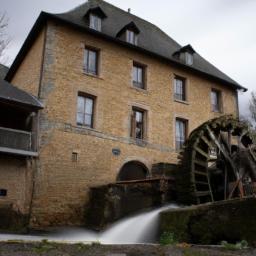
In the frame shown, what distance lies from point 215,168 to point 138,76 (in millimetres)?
5569

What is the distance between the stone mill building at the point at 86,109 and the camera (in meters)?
12.1

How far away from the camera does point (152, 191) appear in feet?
36.6

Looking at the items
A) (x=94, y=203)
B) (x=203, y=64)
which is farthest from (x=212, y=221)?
(x=203, y=64)

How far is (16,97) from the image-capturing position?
1210cm

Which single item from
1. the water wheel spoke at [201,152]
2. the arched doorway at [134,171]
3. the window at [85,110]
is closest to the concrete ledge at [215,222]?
the water wheel spoke at [201,152]

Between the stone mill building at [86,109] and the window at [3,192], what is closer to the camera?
the window at [3,192]

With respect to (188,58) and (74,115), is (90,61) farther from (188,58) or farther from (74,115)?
(188,58)

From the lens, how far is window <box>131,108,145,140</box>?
15.1 metres

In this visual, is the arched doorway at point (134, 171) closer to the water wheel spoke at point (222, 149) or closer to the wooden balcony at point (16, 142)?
the water wheel spoke at point (222, 149)

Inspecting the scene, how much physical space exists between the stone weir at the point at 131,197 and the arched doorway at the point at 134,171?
8.31 feet

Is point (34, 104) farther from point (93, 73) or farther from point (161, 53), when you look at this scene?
point (161, 53)

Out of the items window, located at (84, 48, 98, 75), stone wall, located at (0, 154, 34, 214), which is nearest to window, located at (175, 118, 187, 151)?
window, located at (84, 48, 98, 75)

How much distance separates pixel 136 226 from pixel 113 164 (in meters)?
4.95

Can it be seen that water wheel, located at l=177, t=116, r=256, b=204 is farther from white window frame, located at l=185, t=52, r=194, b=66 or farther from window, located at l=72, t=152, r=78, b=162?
white window frame, located at l=185, t=52, r=194, b=66
